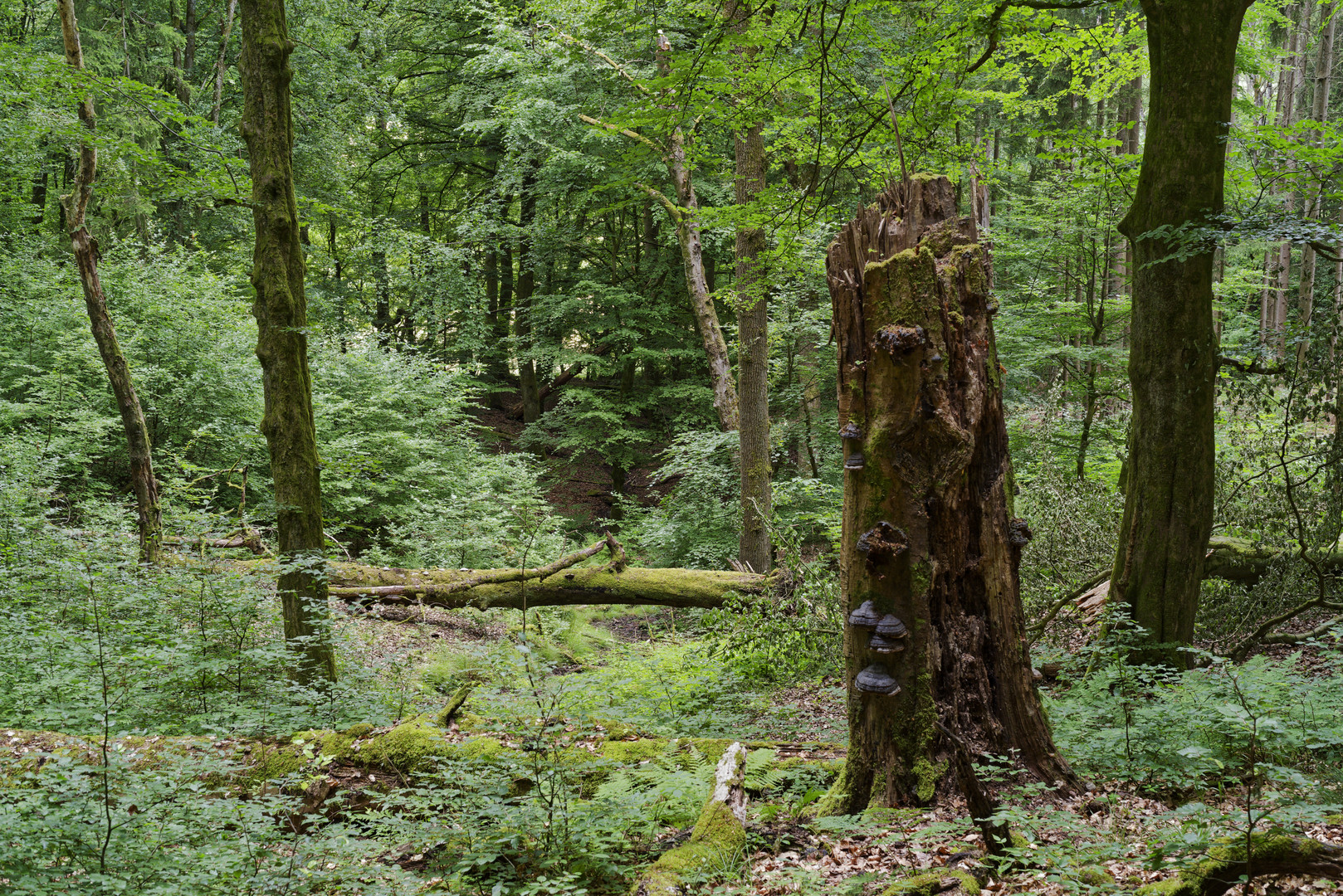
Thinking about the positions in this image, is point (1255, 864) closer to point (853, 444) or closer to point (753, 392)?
point (853, 444)

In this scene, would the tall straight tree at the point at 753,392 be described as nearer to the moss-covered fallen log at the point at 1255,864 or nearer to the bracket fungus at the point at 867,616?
the bracket fungus at the point at 867,616

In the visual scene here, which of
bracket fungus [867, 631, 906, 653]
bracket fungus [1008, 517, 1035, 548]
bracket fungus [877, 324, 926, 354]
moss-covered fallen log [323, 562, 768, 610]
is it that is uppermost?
bracket fungus [877, 324, 926, 354]

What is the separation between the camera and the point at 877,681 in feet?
11.4

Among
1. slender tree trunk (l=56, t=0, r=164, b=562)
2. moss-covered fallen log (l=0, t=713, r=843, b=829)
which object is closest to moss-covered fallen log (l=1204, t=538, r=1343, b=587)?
moss-covered fallen log (l=0, t=713, r=843, b=829)

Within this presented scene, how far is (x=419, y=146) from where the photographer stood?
70.7 ft

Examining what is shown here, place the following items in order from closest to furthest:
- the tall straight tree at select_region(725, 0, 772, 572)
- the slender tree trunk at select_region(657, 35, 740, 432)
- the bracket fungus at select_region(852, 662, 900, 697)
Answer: the bracket fungus at select_region(852, 662, 900, 697) → the tall straight tree at select_region(725, 0, 772, 572) → the slender tree trunk at select_region(657, 35, 740, 432)

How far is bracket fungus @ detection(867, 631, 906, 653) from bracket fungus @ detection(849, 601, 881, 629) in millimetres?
55

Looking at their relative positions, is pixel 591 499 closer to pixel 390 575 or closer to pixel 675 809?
pixel 390 575

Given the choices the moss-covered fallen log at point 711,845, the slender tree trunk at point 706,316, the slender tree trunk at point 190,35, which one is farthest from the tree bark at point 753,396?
the slender tree trunk at point 190,35

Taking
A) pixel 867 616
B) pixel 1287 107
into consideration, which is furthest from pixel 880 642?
pixel 1287 107

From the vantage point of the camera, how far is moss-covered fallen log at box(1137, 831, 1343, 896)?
2.12 m

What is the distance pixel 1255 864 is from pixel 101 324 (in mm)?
9943

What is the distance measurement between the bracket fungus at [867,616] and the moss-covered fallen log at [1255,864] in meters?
1.49

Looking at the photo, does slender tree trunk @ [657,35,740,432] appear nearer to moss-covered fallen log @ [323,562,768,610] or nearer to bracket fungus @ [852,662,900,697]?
moss-covered fallen log @ [323,562,768,610]
